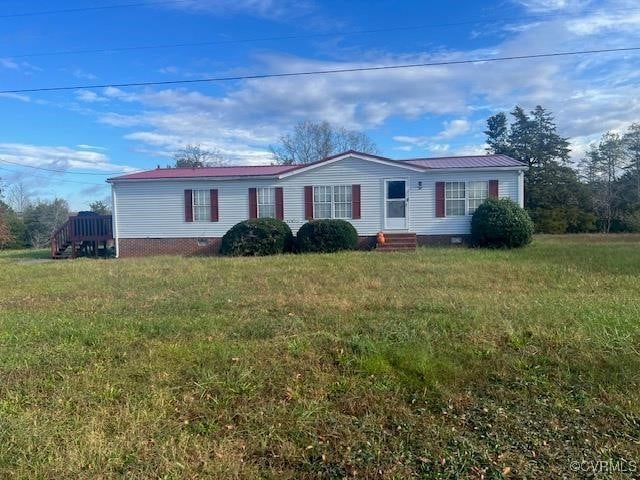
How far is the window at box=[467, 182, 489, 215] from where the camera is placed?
53.8ft

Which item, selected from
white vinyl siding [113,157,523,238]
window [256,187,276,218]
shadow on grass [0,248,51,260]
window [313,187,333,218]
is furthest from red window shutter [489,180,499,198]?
shadow on grass [0,248,51,260]

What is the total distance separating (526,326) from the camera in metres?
4.81

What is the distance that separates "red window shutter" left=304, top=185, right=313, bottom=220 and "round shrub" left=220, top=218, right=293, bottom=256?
1553 mm

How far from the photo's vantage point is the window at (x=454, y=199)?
651 inches

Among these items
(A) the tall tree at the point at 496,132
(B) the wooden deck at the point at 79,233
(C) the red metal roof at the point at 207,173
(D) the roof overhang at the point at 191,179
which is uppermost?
(A) the tall tree at the point at 496,132

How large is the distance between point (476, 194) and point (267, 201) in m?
7.74

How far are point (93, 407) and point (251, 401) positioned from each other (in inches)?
45.9

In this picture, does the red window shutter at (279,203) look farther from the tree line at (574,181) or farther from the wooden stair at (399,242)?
the tree line at (574,181)

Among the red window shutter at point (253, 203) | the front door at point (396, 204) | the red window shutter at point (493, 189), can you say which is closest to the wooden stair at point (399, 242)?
the front door at point (396, 204)

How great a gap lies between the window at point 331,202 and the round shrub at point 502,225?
473cm

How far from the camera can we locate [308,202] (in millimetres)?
17016

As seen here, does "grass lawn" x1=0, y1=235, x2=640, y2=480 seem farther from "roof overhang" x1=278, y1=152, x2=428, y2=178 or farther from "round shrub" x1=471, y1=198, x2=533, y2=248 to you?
"roof overhang" x1=278, y1=152, x2=428, y2=178

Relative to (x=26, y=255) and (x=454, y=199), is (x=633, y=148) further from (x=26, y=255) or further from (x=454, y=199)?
(x=26, y=255)

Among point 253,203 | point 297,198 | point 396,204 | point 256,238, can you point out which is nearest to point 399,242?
point 396,204
